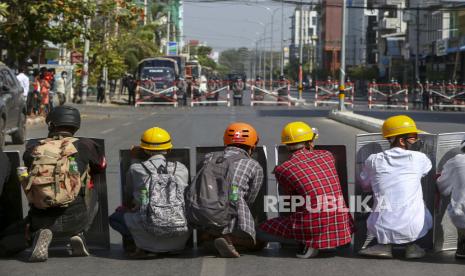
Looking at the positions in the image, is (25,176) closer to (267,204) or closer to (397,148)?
(267,204)

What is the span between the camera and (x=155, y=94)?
48625 mm

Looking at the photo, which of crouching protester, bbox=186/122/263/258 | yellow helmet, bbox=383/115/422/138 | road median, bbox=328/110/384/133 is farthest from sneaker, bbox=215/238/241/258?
road median, bbox=328/110/384/133

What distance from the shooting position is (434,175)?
7.70 meters

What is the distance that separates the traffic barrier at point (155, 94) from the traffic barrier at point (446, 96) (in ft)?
44.4

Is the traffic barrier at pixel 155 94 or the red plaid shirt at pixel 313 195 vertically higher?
the red plaid shirt at pixel 313 195

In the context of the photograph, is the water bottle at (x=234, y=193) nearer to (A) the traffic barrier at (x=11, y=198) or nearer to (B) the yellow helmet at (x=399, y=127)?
(B) the yellow helmet at (x=399, y=127)

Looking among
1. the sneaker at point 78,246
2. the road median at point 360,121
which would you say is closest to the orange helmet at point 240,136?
the sneaker at point 78,246

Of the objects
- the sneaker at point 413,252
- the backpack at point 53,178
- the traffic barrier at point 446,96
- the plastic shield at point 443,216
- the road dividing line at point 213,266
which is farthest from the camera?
the traffic barrier at point 446,96

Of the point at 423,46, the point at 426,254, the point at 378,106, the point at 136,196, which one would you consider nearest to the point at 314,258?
the point at 426,254

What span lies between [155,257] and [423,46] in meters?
89.7

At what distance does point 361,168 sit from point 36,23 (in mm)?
22677

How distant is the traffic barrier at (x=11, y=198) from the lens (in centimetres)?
776

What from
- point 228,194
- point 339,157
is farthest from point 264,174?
→ point 339,157

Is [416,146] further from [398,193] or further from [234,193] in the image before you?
[234,193]
